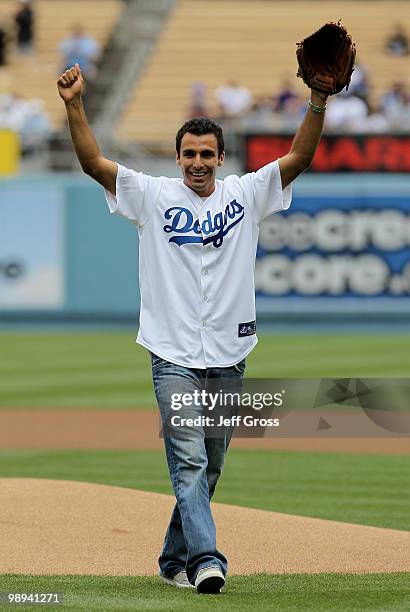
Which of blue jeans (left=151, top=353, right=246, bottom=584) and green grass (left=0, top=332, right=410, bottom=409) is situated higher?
blue jeans (left=151, top=353, right=246, bottom=584)

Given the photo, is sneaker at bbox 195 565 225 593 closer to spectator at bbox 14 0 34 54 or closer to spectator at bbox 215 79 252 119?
spectator at bbox 215 79 252 119

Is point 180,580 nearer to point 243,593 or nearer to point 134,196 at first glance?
point 243,593

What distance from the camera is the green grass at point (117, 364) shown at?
1541 centimetres

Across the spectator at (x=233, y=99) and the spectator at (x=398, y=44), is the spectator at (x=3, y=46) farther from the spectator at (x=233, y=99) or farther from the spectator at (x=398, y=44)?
the spectator at (x=398, y=44)

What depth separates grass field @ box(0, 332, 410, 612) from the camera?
6062 mm

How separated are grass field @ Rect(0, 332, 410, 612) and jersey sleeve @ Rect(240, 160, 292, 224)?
1.63 meters

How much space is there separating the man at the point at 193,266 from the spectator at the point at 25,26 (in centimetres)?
2387

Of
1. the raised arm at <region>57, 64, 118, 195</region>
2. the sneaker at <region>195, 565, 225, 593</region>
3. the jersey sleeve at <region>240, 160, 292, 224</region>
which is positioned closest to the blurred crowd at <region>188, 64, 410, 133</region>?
the jersey sleeve at <region>240, 160, 292, 224</region>

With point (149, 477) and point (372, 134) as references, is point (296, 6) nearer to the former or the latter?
point (372, 134)

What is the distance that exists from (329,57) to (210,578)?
2219mm

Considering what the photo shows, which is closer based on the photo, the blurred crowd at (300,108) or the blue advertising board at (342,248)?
the blue advertising board at (342,248)

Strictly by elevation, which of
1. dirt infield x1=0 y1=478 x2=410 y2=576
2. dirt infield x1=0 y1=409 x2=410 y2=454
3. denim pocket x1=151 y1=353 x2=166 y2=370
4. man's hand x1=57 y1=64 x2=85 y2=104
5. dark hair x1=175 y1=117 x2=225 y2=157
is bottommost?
dirt infield x1=0 y1=409 x2=410 y2=454

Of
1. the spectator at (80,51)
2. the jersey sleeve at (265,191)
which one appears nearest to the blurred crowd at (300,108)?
the spectator at (80,51)

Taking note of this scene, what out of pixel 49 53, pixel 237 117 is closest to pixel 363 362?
pixel 237 117
